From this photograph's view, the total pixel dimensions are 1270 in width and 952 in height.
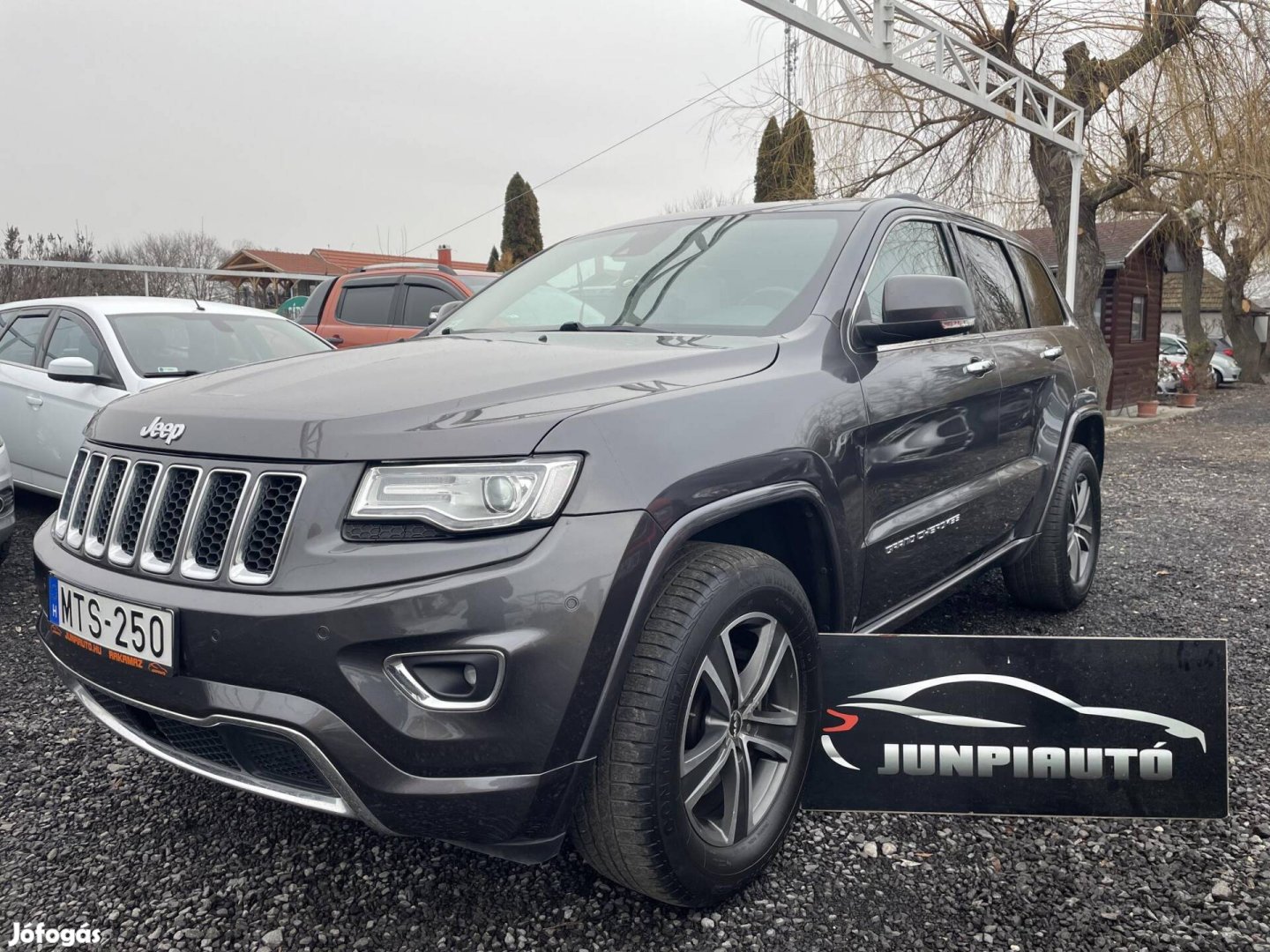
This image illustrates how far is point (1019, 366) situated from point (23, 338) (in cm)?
630

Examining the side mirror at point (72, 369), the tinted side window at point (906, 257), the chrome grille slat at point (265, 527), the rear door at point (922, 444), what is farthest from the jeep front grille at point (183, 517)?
the side mirror at point (72, 369)

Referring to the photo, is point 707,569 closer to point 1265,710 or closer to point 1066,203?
point 1265,710

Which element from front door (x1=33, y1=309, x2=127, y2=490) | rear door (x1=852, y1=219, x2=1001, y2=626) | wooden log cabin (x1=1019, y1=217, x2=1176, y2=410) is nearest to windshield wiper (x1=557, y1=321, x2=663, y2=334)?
rear door (x1=852, y1=219, x2=1001, y2=626)

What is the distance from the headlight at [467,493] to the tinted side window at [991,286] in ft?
7.58

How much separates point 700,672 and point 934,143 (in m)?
13.2

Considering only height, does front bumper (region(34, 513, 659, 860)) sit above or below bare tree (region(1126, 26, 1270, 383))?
below

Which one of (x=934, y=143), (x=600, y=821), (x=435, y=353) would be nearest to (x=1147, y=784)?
(x=600, y=821)

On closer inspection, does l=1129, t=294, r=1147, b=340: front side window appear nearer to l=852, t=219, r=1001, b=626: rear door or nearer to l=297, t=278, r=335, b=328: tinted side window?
l=297, t=278, r=335, b=328: tinted side window

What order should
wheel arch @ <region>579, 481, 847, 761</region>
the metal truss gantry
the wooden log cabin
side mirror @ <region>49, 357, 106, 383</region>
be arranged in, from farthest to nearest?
the wooden log cabin
the metal truss gantry
side mirror @ <region>49, 357, 106, 383</region>
wheel arch @ <region>579, 481, 847, 761</region>

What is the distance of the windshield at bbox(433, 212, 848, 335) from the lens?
2814mm

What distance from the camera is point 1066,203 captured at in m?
13.8

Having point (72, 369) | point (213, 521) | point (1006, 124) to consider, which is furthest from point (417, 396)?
point (1006, 124)

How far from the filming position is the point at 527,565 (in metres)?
1.78

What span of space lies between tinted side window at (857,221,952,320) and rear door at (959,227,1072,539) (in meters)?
0.25
